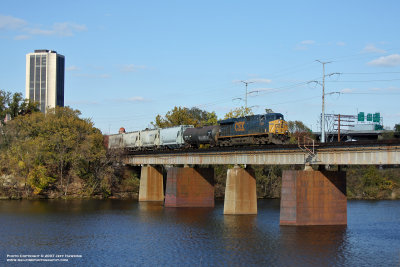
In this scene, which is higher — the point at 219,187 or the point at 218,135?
the point at 218,135

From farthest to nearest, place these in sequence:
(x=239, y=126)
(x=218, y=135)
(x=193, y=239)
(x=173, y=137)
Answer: (x=173, y=137)
(x=218, y=135)
(x=239, y=126)
(x=193, y=239)

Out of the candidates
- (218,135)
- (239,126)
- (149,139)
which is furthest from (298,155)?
(149,139)

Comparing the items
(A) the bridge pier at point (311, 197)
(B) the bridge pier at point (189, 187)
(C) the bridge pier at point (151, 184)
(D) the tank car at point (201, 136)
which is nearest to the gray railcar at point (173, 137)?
(D) the tank car at point (201, 136)

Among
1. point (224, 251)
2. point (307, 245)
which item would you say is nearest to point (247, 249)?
point (224, 251)

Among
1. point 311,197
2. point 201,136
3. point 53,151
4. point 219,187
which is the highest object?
point 201,136

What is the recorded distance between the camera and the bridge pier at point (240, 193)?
56.9 metres

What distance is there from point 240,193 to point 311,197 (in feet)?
43.1

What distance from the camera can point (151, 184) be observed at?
78750 mm

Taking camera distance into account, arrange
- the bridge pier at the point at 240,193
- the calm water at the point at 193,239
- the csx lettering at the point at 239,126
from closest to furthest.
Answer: the calm water at the point at 193,239 → the bridge pier at the point at 240,193 → the csx lettering at the point at 239,126

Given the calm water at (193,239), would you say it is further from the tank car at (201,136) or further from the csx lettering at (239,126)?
the csx lettering at (239,126)

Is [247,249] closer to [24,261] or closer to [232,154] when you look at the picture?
[24,261]

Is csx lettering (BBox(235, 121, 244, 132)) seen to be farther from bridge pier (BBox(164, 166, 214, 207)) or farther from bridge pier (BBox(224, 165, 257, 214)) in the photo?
bridge pier (BBox(164, 166, 214, 207))

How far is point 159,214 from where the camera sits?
59.0m

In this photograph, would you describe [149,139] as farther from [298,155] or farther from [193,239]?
[193,239]
